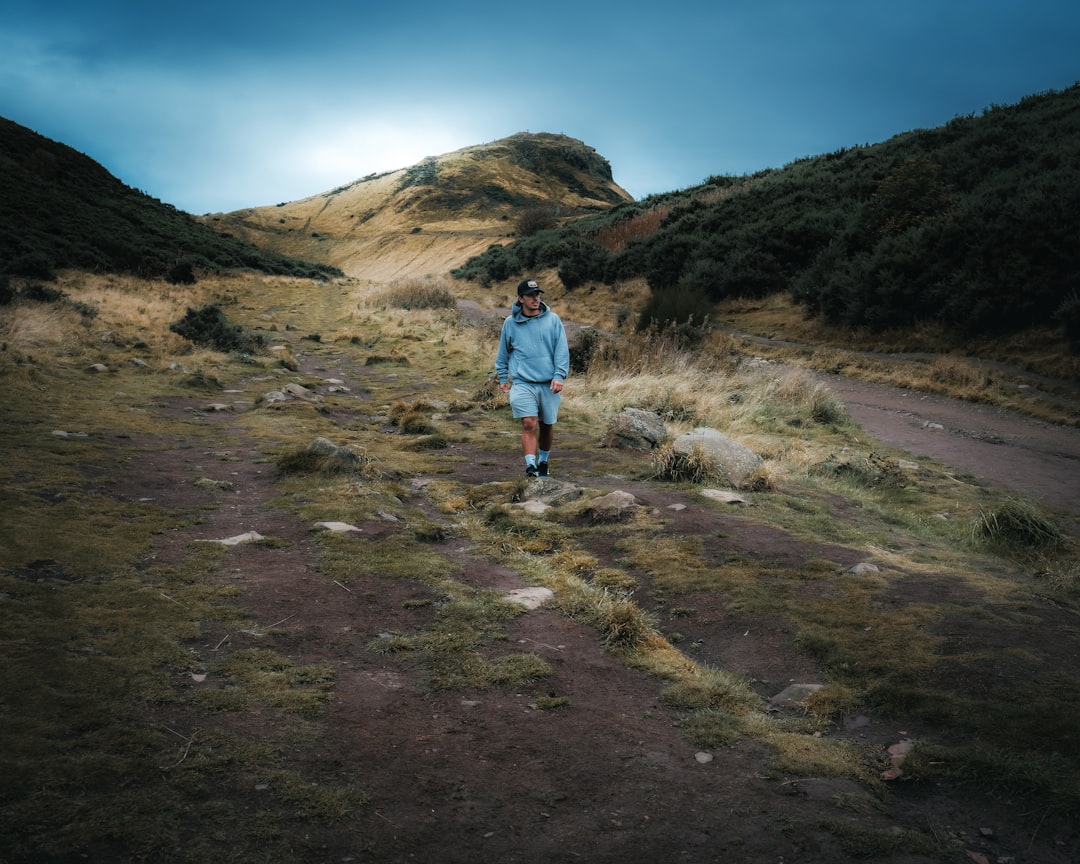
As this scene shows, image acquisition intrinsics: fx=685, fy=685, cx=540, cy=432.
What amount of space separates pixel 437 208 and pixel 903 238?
75.6 m

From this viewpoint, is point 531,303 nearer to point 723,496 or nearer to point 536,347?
point 536,347

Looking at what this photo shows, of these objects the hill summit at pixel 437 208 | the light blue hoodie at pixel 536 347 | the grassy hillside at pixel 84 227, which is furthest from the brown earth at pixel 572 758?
the hill summit at pixel 437 208

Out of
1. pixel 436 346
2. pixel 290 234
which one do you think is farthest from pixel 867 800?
pixel 290 234

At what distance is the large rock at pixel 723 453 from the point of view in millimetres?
7188

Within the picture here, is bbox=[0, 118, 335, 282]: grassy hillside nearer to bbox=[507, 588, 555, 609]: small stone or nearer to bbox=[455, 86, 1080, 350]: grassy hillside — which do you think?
bbox=[455, 86, 1080, 350]: grassy hillside

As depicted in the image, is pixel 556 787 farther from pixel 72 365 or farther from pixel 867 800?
pixel 72 365

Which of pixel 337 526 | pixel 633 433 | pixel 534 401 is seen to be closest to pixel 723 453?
pixel 633 433

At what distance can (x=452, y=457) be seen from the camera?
27.6ft

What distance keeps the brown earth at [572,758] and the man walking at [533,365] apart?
8.38 ft

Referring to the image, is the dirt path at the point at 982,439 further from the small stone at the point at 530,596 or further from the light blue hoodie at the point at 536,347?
the small stone at the point at 530,596

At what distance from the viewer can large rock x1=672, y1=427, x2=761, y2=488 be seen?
719cm

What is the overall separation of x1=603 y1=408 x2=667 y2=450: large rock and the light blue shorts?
1549 mm

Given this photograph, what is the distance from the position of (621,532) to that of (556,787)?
3.17 m

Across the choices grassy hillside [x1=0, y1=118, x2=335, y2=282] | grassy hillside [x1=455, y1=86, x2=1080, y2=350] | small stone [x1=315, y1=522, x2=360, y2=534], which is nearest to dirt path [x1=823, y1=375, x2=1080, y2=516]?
grassy hillside [x1=455, y1=86, x2=1080, y2=350]
